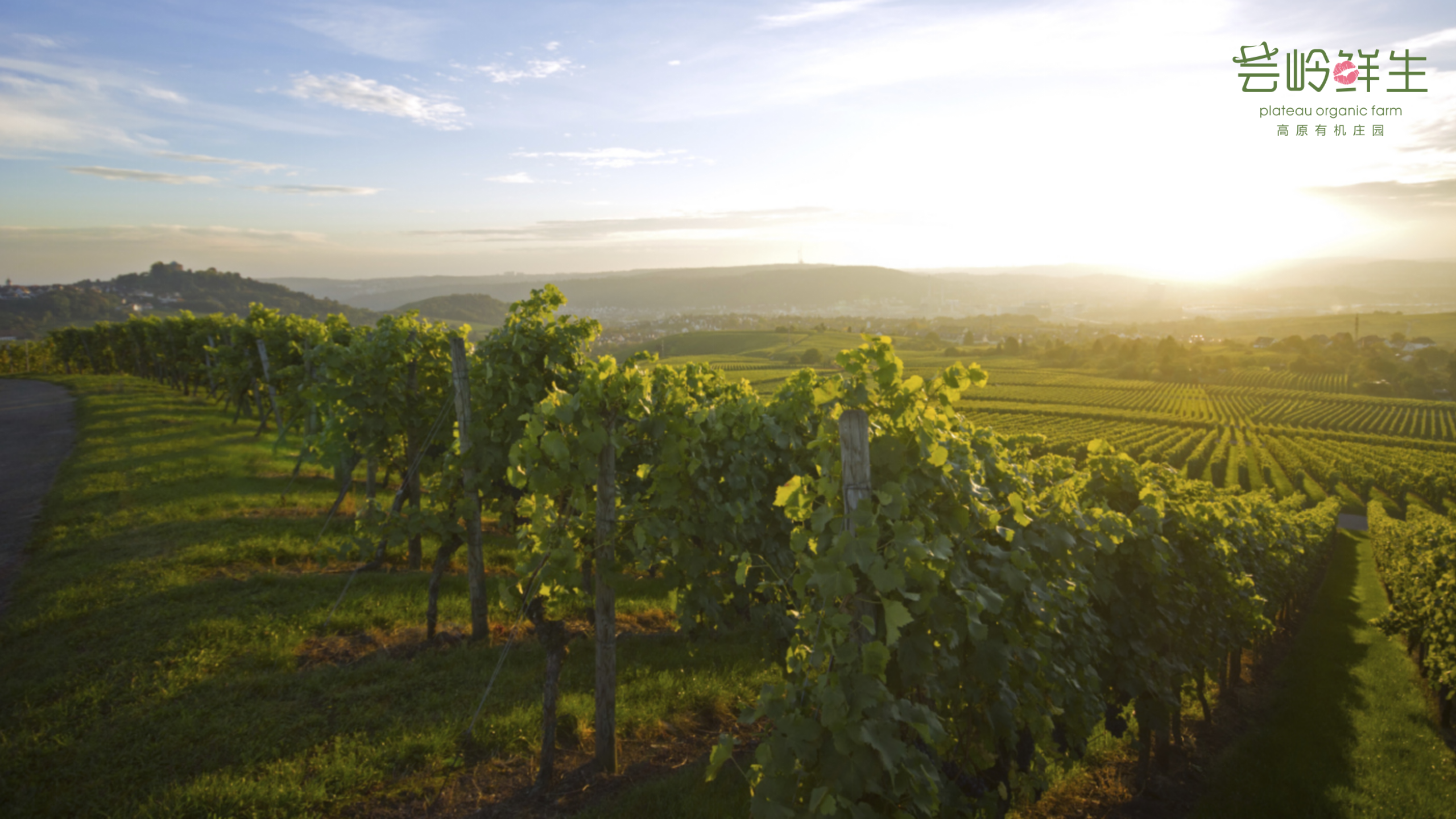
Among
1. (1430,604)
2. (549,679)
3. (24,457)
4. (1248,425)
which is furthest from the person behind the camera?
(1248,425)

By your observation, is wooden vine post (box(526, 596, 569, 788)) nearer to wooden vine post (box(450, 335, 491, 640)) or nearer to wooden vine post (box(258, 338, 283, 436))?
wooden vine post (box(450, 335, 491, 640))

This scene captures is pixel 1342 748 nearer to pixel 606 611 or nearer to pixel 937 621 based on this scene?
pixel 937 621

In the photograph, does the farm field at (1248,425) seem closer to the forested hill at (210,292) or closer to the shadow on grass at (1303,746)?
the shadow on grass at (1303,746)

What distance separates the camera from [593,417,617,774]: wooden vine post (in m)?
5.49

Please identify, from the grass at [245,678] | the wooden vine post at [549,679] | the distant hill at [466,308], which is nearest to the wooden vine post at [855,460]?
the wooden vine post at [549,679]

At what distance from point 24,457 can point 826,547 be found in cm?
2368

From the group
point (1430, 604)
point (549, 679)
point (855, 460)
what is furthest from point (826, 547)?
point (1430, 604)

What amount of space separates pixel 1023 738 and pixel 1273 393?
124m

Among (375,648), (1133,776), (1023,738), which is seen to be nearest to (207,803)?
(375,648)

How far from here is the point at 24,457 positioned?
1658 centimetres

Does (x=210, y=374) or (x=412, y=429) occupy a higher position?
(x=210, y=374)

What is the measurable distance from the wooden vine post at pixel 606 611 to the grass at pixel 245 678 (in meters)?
0.80

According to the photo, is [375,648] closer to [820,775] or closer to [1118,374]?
[820,775]

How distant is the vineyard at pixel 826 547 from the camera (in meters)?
3.42
